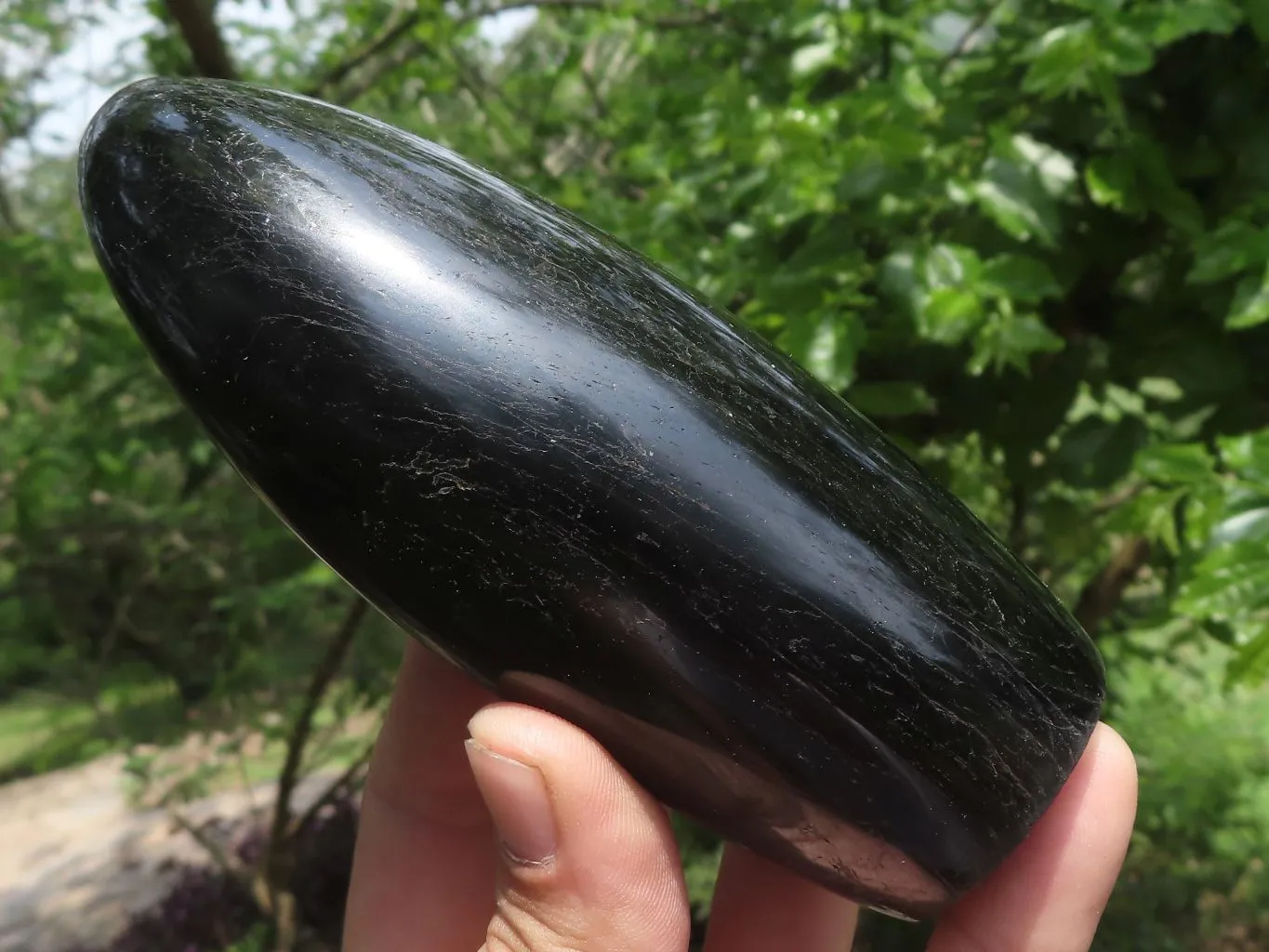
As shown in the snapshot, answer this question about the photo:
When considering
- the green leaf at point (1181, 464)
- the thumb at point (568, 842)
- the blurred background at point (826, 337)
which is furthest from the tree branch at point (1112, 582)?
the thumb at point (568, 842)

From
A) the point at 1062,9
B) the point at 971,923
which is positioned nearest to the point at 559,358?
the point at 971,923

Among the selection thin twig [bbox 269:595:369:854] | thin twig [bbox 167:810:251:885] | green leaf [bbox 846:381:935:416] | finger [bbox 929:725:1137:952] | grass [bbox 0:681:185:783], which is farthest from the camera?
grass [bbox 0:681:185:783]

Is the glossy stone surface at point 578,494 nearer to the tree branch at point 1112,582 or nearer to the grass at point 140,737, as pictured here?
the tree branch at point 1112,582

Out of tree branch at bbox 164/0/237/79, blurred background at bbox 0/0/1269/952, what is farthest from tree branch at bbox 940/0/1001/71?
tree branch at bbox 164/0/237/79

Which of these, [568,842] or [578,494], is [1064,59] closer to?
[578,494]

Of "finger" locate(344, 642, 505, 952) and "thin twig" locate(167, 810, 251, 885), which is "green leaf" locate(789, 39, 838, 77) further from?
"thin twig" locate(167, 810, 251, 885)

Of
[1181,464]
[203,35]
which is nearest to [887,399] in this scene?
[1181,464]

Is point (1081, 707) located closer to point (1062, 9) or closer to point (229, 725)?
→ point (1062, 9)

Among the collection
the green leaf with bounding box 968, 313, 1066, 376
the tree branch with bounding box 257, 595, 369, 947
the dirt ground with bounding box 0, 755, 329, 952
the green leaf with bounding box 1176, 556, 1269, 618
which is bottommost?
the dirt ground with bounding box 0, 755, 329, 952
